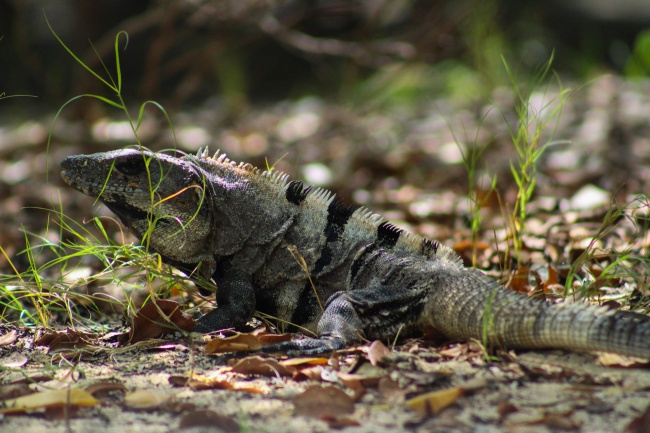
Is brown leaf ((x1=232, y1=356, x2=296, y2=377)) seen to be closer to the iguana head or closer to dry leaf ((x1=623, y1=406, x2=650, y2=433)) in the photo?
the iguana head

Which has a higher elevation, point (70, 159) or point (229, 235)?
point (70, 159)

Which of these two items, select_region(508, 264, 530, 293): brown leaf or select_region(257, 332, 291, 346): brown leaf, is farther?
select_region(508, 264, 530, 293): brown leaf

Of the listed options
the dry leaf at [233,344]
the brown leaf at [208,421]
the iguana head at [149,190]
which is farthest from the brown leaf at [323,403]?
the iguana head at [149,190]

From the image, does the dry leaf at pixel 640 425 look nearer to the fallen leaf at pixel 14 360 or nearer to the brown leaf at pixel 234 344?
the brown leaf at pixel 234 344

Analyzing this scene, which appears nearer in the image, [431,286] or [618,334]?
[618,334]

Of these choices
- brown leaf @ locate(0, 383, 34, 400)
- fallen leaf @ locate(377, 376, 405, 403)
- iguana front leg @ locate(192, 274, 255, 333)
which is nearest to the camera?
fallen leaf @ locate(377, 376, 405, 403)

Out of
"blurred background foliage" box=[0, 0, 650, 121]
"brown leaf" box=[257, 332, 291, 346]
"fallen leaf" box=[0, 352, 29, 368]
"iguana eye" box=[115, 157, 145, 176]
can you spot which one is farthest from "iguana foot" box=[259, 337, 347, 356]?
"blurred background foliage" box=[0, 0, 650, 121]

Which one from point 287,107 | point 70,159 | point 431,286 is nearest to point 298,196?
point 431,286

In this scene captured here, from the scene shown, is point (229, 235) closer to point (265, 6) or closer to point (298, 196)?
point (298, 196)
